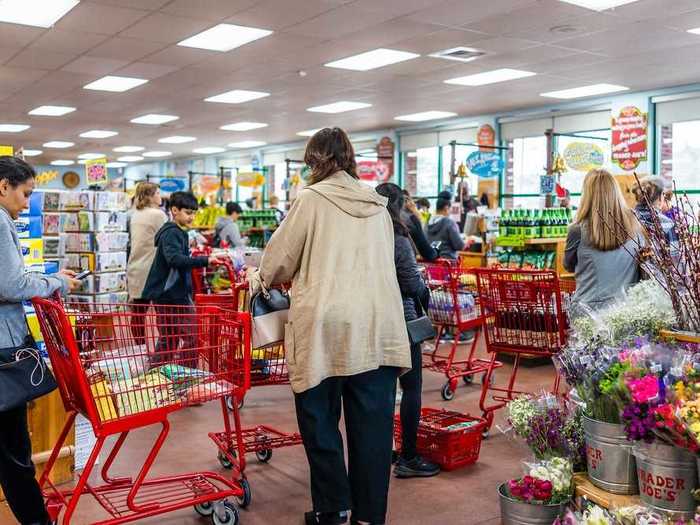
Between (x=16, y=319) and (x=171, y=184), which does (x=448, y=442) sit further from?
(x=171, y=184)

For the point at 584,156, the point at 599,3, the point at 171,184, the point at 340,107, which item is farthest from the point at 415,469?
the point at 171,184

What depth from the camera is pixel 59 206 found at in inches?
346

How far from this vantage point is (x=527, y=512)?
2.81 m

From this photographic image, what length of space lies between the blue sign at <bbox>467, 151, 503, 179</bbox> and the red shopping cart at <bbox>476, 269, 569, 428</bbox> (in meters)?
7.31

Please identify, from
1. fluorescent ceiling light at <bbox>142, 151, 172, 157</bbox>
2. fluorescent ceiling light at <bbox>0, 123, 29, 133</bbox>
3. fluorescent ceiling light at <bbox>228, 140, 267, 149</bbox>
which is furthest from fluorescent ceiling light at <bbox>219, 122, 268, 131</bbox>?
fluorescent ceiling light at <bbox>142, 151, 172, 157</bbox>

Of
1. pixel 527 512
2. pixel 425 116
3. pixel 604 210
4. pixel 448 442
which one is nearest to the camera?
pixel 527 512

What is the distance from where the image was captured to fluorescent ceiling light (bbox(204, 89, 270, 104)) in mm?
11291

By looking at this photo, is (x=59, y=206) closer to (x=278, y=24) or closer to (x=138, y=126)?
(x=278, y=24)

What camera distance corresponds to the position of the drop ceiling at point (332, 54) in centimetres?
684

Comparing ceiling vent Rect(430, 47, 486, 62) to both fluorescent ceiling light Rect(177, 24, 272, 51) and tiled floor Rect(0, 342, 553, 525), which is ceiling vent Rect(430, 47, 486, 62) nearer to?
fluorescent ceiling light Rect(177, 24, 272, 51)

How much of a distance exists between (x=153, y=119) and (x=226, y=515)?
40.5 feet

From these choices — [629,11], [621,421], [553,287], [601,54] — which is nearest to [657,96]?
[601,54]

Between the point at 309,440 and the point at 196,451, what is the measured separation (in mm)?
1704

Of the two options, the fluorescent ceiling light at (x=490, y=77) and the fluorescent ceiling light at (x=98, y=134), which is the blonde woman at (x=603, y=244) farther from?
the fluorescent ceiling light at (x=98, y=134)
